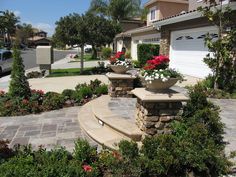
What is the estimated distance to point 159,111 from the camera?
5.14 meters

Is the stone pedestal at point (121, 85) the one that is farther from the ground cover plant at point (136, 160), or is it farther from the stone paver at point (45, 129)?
the ground cover plant at point (136, 160)

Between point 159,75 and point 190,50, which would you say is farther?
point 190,50

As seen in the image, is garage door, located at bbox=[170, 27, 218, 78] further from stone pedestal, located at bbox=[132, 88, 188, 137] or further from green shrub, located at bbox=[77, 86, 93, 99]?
stone pedestal, located at bbox=[132, 88, 188, 137]

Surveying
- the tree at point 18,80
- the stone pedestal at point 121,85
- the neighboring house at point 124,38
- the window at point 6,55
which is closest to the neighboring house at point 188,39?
the stone pedestal at point 121,85

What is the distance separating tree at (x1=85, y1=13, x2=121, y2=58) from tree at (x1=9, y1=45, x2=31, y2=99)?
9510 mm

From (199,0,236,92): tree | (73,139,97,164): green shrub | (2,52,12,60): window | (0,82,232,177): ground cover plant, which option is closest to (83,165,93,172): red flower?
(0,82,232,177): ground cover plant

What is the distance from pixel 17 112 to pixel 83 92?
2335 millimetres

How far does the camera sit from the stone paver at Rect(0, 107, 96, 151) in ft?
19.5

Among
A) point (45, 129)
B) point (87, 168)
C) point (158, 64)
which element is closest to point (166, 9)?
point (45, 129)

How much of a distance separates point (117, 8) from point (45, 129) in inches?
1715

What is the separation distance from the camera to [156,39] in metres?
21.3

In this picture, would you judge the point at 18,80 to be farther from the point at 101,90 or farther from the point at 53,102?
the point at 101,90

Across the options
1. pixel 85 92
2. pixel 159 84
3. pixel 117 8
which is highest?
pixel 117 8

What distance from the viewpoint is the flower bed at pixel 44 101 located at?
27.3 ft
